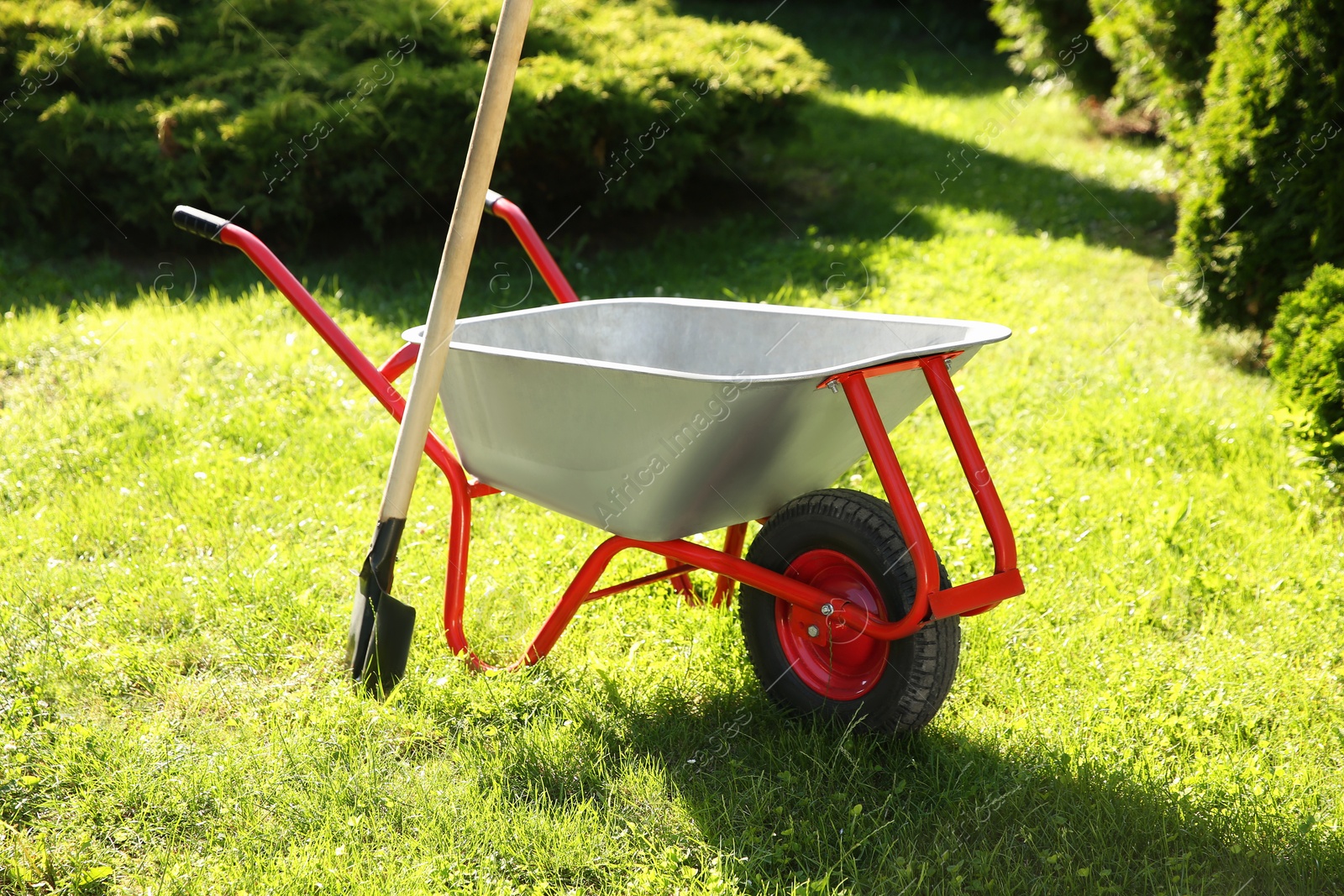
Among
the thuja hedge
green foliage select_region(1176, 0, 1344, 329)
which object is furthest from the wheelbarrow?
the thuja hedge

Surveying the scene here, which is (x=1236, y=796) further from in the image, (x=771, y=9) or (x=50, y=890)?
(x=771, y=9)

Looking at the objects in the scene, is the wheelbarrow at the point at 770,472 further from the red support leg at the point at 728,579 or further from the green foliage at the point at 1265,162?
the green foliage at the point at 1265,162

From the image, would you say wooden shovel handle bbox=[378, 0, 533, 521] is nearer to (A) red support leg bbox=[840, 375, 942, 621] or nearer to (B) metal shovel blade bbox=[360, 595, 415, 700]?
(B) metal shovel blade bbox=[360, 595, 415, 700]

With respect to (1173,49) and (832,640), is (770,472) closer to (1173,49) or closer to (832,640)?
(832,640)

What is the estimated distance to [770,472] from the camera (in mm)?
2260

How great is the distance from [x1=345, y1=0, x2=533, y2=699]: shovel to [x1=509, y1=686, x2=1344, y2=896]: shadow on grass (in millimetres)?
433

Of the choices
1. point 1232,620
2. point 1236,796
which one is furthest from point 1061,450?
point 1236,796

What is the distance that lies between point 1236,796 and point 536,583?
1785 millimetres

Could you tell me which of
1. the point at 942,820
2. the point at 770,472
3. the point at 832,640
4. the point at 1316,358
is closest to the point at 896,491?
the point at 770,472

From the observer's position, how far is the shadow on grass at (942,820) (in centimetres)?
195

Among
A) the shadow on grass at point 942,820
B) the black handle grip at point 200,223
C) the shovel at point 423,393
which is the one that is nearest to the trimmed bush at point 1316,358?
the shadow on grass at point 942,820

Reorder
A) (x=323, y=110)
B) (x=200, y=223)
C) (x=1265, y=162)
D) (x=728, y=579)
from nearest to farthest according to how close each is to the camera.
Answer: (x=200, y=223) → (x=728, y=579) → (x=1265, y=162) → (x=323, y=110)

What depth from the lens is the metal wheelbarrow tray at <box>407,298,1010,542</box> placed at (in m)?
2.02

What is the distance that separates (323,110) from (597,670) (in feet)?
12.4
